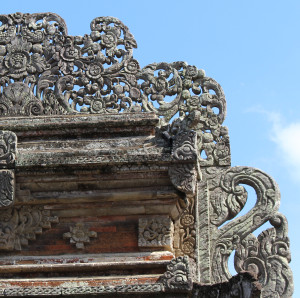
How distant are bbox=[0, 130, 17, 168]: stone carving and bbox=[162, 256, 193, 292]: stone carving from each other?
236 centimetres

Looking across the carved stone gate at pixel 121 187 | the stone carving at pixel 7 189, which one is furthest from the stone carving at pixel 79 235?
the stone carving at pixel 7 189

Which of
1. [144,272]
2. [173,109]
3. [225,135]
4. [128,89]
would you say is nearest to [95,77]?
[128,89]

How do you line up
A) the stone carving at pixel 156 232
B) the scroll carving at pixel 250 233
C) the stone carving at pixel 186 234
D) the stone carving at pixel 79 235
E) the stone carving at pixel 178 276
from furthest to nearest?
the stone carving at pixel 186 234 < the scroll carving at pixel 250 233 < the stone carving at pixel 79 235 < the stone carving at pixel 156 232 < the stone carving at pixel 178 276

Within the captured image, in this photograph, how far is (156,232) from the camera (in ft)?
33.3

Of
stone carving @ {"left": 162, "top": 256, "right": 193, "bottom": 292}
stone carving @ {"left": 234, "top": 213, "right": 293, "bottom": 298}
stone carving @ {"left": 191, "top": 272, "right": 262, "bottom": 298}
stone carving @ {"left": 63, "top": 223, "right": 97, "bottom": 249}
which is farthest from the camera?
stone carving @ {"left": 234, "top": 213, "right": 293, "bottom": 298}

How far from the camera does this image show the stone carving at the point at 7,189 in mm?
10109

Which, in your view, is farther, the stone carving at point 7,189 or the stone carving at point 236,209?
the stone carving at point 236,209

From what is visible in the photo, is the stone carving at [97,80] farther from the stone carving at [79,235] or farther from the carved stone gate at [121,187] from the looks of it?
the stone carving at [79,235]

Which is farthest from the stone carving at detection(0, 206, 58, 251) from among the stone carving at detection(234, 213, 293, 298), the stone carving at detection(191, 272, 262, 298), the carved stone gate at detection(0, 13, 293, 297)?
the stone carving at detection(234, 213, 293, 298)

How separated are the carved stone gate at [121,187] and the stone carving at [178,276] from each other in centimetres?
1

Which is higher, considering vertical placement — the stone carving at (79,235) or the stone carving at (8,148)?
the stone carving at (8,148)

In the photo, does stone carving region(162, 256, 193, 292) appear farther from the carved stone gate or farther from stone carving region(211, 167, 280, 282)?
stone carving region(211, 167, 280, 282)

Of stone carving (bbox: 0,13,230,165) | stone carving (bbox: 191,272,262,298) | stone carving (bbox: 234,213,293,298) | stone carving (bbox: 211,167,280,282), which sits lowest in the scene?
stone carving (bbox: 191,272,262,298)

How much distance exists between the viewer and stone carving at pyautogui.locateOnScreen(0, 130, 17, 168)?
10.2m
